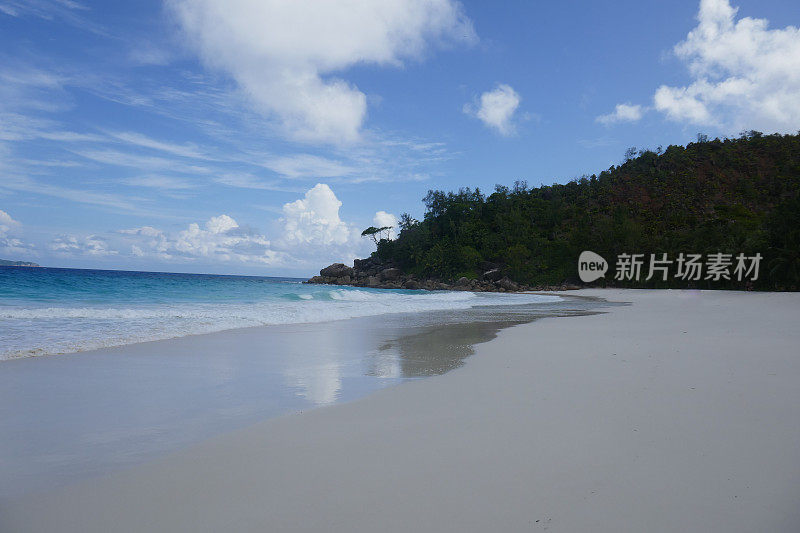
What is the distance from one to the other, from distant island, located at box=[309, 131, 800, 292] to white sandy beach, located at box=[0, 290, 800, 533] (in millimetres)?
40114

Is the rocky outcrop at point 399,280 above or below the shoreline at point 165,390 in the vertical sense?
above

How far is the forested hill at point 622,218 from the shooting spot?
45688 mm

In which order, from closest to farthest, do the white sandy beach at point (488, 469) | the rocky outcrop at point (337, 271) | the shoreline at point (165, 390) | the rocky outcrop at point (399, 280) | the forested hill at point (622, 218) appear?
the white sandy beach at point (488, 469), the shoreline at point (165, 390), the forested hill at point (622, 218), the rocky outcrop at point (399, 280), the rocky outcrop at point (337, 271)

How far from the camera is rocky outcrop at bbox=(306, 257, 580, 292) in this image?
182 feet

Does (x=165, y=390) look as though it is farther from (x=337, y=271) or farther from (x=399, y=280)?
(x=337, y=271)

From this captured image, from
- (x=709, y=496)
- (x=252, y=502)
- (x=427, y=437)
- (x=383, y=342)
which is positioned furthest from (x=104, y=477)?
(x=383, y=342)

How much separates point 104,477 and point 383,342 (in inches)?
245

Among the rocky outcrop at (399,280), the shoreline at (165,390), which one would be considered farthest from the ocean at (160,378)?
the rocky outcrop at (399,280)

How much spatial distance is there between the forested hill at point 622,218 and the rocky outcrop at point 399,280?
1877 mm

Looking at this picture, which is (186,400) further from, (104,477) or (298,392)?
(104,477)

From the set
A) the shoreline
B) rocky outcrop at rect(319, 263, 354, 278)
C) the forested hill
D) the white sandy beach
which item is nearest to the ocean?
the shoreline

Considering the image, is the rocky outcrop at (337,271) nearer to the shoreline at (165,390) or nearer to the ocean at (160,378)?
the ocean at (160,378)

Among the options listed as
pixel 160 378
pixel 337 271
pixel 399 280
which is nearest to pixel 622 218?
pixel 399 280

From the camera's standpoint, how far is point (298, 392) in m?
4.64
